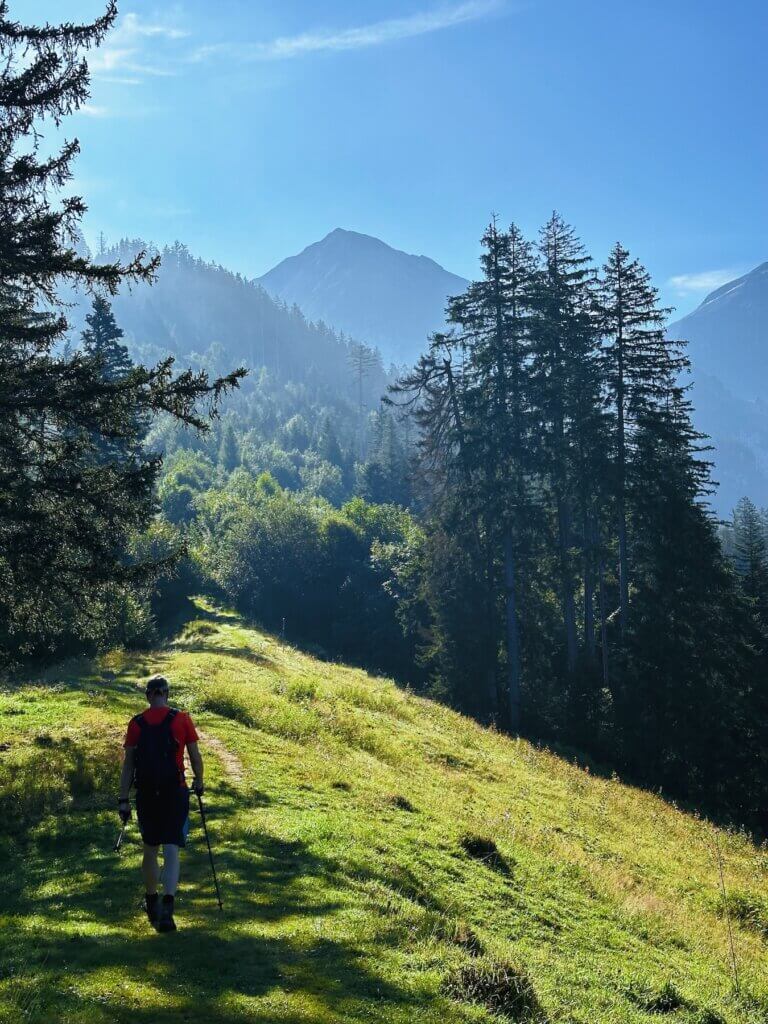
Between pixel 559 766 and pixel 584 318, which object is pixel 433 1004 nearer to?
pixel 559 766

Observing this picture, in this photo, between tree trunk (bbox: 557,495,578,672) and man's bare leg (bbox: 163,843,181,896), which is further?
tree trunk (bbox: 557,495,578,672)

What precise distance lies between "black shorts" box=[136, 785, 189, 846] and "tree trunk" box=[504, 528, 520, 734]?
89.9 ft

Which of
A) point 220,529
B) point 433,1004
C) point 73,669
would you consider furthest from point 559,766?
point 220,529

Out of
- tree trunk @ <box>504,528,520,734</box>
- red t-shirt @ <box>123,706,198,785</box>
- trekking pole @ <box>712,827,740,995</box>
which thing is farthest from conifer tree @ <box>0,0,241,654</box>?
tree trunk @ <box>504,528,520,734</box>

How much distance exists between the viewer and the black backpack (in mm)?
7270

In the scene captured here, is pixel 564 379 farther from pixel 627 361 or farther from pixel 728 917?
pixel 728 917

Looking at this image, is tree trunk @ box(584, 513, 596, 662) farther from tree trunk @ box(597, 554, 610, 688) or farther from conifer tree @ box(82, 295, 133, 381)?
conifer tree @ box(82, 295, 133, 381)

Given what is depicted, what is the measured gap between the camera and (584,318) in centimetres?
3350

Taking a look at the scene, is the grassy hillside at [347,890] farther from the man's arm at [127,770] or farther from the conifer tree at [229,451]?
the conifer tree at [229,451]

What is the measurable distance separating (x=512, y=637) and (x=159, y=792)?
91.5ft

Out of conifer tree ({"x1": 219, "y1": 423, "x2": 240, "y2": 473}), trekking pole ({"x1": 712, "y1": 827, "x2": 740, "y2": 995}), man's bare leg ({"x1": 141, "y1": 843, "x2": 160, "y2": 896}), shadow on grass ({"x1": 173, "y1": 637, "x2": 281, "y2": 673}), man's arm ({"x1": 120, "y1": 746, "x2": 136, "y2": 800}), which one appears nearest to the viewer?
man's bare leg ({"x1": 141, "y1": 843, "x2": 160, "y2": 896})

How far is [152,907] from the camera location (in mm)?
7121

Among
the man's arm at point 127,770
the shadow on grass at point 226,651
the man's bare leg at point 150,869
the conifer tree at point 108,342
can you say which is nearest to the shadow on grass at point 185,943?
the man's bare leg at point 150,869

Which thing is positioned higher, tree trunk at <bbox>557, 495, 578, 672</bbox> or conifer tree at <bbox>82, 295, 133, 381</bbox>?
conifer tree at <bbox>82, 295, 133, 381</bbox>
